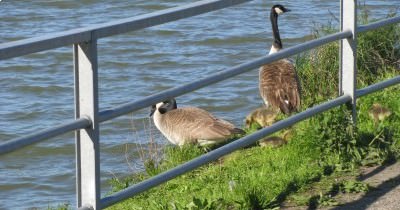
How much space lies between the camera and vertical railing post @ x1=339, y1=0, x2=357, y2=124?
22.5 feet

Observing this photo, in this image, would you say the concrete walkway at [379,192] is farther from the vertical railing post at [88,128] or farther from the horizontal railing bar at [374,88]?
the vertical railing post at [88,128]

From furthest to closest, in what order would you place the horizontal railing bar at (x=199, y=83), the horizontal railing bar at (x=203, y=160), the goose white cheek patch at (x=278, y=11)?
the goose white cheek patch at (x=278, y=11), the horizontal railing bar at (x=203, y=160), the horizontal railing bar at (x=199, y=83)

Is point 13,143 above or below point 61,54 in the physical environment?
above

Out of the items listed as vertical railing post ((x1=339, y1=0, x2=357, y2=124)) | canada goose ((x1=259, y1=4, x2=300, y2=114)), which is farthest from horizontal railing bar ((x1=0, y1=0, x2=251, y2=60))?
canada goose ((x1=259, y1=4, x2=300, y2=114))

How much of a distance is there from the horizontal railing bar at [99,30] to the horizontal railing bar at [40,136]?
0.37 meters

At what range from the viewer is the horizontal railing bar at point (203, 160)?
17.4 feet

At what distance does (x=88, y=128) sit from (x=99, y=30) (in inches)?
17.7

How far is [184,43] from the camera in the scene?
20.1m

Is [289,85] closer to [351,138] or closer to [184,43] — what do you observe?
[351,138]

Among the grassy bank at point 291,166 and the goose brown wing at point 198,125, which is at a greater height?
the grassy bank at point 291,166

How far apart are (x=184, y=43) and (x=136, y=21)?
15.0 meters

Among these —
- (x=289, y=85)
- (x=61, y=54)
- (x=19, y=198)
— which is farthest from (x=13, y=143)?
(x=61, y=54)

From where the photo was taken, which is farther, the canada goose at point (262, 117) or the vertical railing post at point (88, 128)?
the canada goose at point (262, 117)

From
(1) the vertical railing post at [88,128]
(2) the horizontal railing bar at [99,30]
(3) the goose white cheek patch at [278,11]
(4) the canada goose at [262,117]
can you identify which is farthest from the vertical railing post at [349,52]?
(3) the goose white cheek patch at [278,11]
